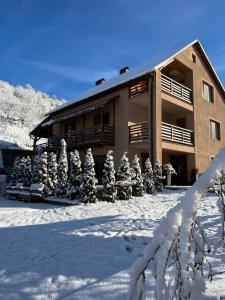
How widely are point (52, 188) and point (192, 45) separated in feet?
53.4

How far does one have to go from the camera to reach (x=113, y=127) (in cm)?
2139

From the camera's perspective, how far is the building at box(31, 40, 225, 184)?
1964cm

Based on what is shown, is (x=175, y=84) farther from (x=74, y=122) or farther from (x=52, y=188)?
(x=52, y=188)

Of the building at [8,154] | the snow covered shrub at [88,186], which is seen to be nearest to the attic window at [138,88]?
the snow covered shrub at [88,186]

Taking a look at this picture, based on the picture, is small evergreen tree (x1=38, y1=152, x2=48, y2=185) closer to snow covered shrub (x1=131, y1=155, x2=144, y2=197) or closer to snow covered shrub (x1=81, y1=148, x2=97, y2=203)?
snow covered shrub (x1=81, y1=148, x2=97, y2=203)

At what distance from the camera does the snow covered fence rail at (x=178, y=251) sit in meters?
1.73

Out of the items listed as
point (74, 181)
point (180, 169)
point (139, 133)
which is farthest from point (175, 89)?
point (74, 181)

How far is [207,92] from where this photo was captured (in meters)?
26.1

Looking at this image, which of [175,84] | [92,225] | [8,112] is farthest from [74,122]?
[8,112]

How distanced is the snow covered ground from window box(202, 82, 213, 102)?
1653 cm

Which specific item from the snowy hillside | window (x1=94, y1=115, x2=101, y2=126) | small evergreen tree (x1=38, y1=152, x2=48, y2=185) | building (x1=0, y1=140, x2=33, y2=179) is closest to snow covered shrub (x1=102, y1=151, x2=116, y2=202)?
small evergreen tree (x1=38, y1=152, x2=48, y2=185)

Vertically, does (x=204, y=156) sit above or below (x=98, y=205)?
above

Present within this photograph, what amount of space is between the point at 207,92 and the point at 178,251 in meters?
26.2

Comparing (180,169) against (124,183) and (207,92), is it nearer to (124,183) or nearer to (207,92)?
(207,92)
